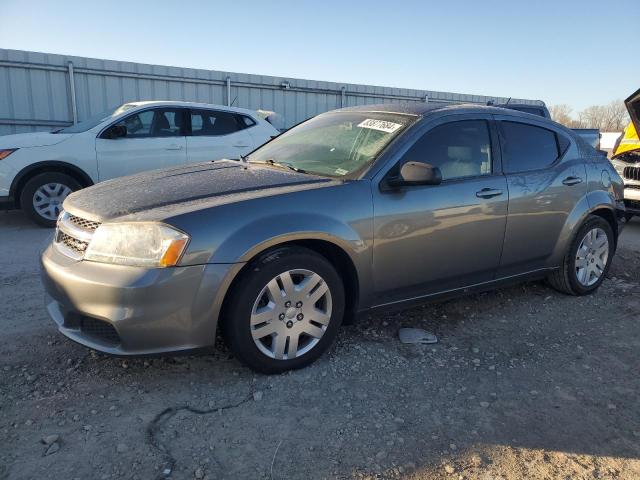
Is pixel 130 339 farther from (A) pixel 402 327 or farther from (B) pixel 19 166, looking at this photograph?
(B) pixel 19 166

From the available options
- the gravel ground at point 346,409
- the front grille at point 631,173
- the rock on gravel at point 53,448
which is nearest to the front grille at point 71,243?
the gravel ground at point 346,409

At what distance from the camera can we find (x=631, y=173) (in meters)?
7.64

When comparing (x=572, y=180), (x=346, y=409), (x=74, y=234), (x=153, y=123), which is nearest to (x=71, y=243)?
(x=74, y=234)

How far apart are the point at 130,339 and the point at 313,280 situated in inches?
40.5

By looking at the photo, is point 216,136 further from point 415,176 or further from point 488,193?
point 415,176

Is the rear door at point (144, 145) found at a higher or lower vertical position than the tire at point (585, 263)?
higher

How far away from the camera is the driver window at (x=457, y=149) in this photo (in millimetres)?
3496

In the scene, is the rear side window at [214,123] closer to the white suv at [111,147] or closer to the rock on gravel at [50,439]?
the white suv at [111,147]

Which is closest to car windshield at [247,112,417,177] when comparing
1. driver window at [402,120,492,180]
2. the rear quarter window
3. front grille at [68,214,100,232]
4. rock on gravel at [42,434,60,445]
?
driver window at [402,120,492,180]

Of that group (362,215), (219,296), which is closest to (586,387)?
(362,215)

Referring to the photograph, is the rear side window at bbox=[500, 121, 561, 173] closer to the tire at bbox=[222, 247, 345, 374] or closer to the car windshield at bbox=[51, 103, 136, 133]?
the tire at bbox=[222, 247, 345, 374]

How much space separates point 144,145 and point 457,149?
16.8 feet

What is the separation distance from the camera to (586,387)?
9.96 ft

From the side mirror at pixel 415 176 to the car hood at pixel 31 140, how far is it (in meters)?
5.50
